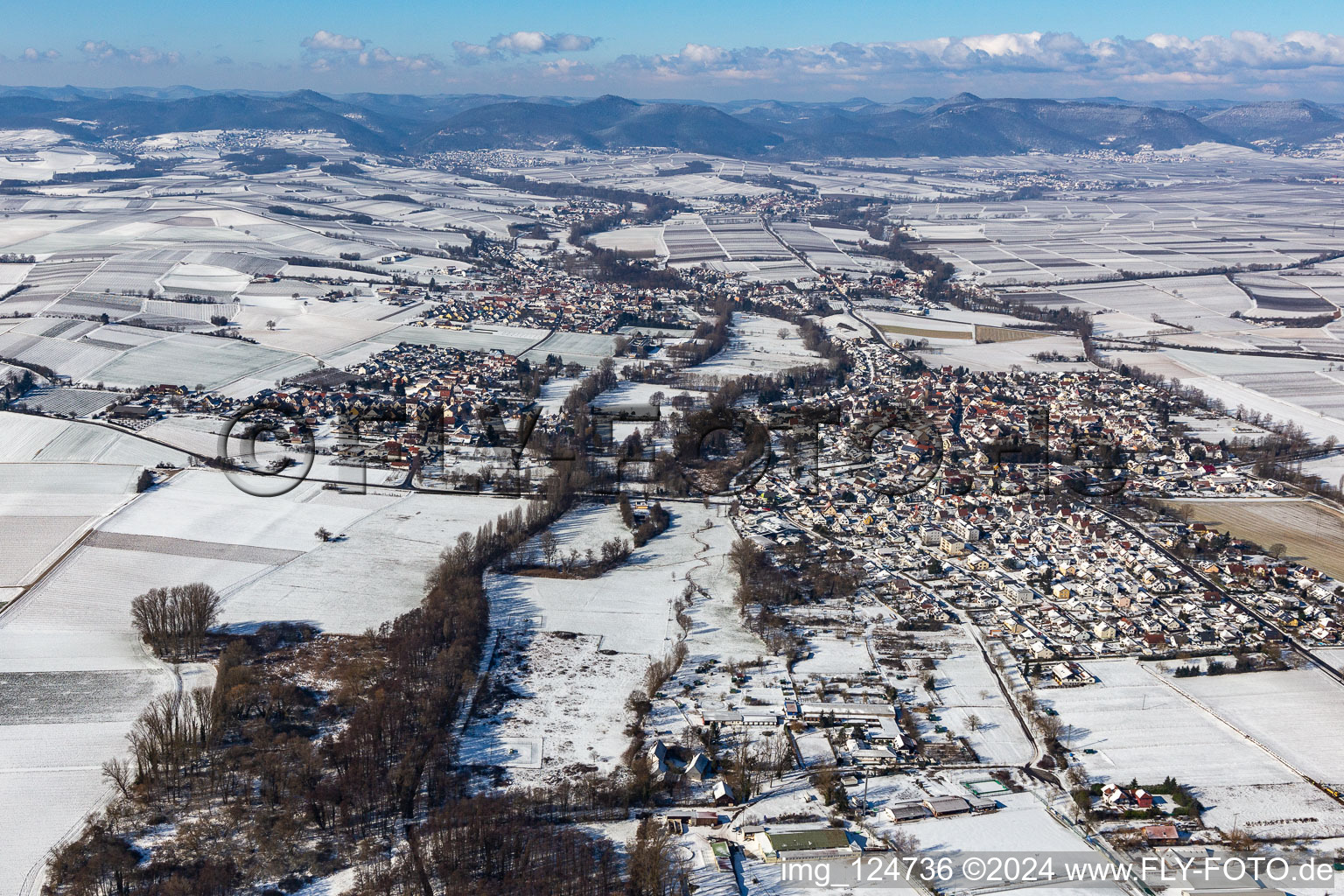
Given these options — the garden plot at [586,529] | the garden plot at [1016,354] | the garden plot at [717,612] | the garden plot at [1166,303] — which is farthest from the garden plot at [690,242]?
the garden plot at [717,612]

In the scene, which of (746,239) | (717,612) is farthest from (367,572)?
(746,239)

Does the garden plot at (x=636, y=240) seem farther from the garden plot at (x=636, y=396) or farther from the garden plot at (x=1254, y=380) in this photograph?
the garden plot at (x=1254, y=380)

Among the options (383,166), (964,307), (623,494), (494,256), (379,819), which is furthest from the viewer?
(383,166)

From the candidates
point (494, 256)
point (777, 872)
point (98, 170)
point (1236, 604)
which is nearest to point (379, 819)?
point (777, 872)

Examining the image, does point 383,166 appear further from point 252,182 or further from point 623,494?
point 623,494

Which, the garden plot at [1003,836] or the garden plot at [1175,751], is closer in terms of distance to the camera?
the garden plot at [1003,836]

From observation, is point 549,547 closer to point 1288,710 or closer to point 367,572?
point 367,572
